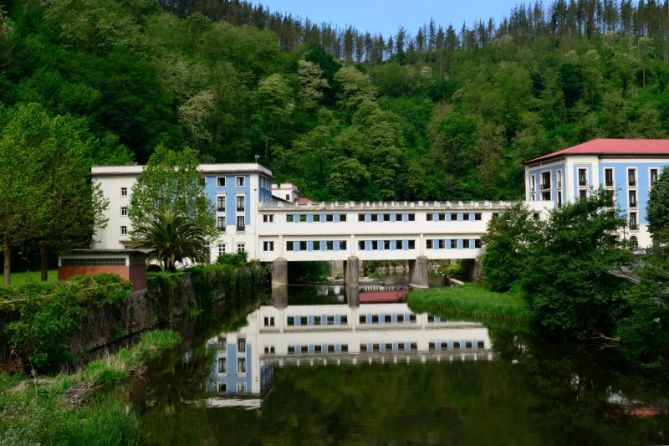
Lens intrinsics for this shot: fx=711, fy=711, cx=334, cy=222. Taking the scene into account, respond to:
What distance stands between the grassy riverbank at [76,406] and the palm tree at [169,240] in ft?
44.0

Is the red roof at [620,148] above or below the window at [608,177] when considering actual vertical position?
above

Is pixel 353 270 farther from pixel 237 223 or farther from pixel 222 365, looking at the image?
pixel 222 365

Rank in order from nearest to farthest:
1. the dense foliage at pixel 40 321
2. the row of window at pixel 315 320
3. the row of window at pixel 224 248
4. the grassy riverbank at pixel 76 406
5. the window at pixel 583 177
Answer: the grassy riverbank at pixel 76 406
the dense foliage at pixel 40 321
the row of window at pixel 315 320
the row of window at pixel 224 248
the window at pixel 583 177

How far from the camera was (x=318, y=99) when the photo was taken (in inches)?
4247

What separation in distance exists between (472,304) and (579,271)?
42.7 ft

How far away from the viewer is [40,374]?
20.9 metres

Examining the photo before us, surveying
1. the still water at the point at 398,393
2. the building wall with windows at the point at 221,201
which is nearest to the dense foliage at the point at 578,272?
the still water at the point at 398,393

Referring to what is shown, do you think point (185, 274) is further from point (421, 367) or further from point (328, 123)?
point (328, 123)

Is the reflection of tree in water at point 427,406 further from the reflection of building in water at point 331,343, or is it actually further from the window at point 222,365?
the reflection of building in water at point 331,343

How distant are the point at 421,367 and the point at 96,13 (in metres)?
70.6

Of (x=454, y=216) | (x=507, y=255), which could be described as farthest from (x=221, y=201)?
(x=507, y=255)

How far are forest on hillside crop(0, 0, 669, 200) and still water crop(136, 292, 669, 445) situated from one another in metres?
30.0

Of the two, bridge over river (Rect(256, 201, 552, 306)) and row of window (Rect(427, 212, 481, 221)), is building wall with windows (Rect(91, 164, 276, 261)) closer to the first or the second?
bridge over river (Rect(256, 201, 552, 306))

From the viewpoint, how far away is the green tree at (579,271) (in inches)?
1126
